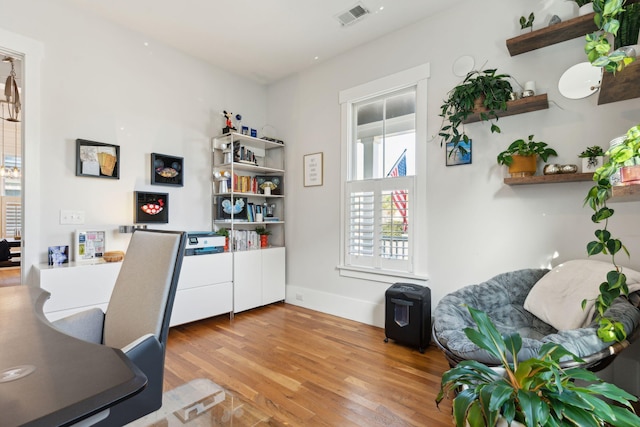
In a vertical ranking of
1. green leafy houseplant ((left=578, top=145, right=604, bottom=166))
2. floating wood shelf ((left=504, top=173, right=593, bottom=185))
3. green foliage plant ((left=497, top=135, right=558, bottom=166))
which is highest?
green foliage plant ((left=497, top=135, right=558, bottom=166))

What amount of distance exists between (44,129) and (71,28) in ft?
3.09

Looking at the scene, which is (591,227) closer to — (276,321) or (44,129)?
(276,321)

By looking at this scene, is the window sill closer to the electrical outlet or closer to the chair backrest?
the chair backrest

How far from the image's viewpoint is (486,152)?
8.32 feet

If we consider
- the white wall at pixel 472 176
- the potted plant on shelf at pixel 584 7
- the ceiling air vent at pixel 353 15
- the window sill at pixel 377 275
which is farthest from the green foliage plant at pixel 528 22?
the window sill at pixel 377 275

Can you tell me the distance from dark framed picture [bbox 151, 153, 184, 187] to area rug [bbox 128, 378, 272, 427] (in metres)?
2.05

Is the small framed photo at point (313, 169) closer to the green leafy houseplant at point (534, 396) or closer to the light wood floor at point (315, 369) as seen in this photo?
the light wood floor at point (315, 369)

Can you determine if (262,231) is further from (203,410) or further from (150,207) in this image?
(203,410)

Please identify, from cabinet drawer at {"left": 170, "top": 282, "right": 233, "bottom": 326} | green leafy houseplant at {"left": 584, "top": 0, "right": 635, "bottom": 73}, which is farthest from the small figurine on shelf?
green leafy houseplant at {"left": 584, "top": 0, "right": 635, "bottom": 73}

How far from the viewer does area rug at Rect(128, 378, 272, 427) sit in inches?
62.5

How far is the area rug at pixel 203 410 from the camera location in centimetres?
159

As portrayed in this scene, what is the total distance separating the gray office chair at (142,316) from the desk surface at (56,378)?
326 mm

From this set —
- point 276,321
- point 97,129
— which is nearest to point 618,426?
point 276,321

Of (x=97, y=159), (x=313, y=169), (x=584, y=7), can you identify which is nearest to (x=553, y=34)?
(x=584, y=7)
